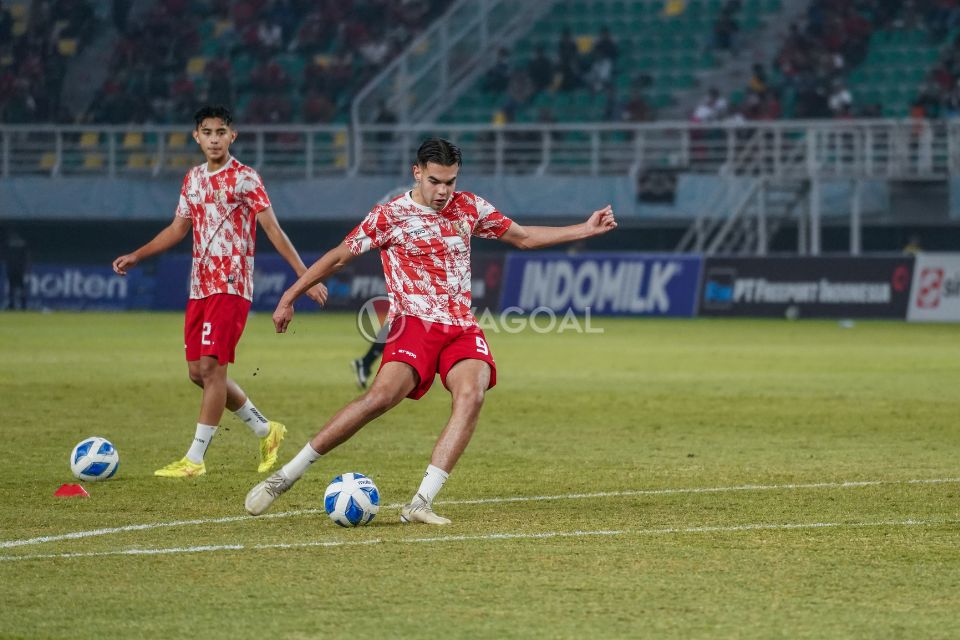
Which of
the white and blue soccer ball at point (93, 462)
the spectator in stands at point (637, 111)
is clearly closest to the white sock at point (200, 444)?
the white and blue soccer ball at point (93, 462)

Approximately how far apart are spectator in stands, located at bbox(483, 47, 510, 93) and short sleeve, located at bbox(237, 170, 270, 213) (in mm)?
30951

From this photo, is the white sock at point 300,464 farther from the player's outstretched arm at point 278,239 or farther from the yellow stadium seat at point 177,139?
the yellow stadium seat at point 177,139

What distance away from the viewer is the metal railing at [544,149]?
34406 millimetres

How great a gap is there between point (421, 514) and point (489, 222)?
1591 millimetres

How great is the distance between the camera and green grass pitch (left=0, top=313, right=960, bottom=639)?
19.1 ft

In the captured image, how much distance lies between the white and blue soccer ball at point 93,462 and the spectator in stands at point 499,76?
31858 millimetres

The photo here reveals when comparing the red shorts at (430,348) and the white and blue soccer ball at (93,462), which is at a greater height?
the red shorts at (430,348)

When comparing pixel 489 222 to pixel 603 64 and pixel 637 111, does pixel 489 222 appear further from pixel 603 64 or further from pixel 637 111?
pixel 603 64

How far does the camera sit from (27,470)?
10266 mm

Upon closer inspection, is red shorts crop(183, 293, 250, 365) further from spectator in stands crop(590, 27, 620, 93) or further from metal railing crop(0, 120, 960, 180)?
spectator in stands crop(590, 27, 620, 93)

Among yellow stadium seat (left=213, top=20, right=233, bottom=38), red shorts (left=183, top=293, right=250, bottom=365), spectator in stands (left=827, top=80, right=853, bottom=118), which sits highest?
yellow stadium seat (left=213, top=20, right=233, bottom=38)

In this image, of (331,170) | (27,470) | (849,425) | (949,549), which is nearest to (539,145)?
(331,170)

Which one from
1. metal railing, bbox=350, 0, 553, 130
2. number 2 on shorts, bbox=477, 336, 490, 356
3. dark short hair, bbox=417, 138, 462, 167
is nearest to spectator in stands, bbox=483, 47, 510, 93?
metal railing, bbox=350, 0, 553, 130

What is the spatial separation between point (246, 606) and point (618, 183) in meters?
31.5
